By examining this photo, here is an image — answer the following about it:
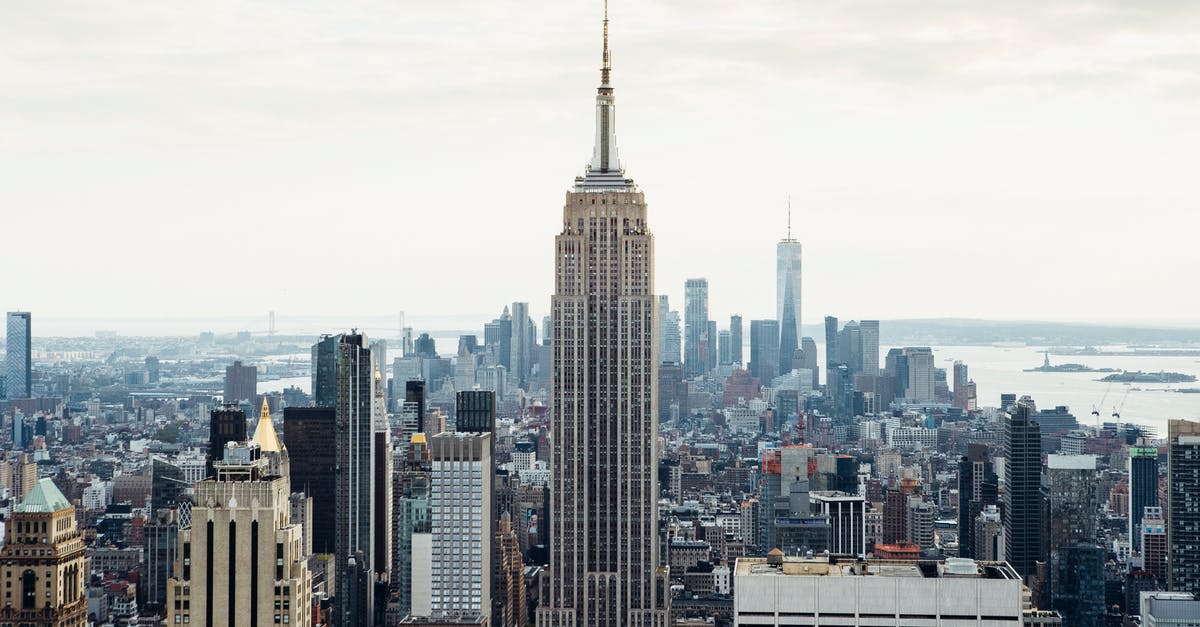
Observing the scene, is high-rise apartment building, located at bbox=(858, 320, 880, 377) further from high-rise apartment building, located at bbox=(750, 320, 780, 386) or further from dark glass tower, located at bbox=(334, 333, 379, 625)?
dark glass tower, located at bbox=(334, 333, 379, 625)

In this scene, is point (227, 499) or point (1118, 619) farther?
point (1118, 619)

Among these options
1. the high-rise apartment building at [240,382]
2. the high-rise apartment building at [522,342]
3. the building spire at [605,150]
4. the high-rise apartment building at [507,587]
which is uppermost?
the building spire at [605,150]

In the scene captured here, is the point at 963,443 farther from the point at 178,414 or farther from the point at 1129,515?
the point at 178,414

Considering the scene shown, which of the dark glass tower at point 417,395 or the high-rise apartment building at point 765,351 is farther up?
the high-rise apartment building at point 765,351

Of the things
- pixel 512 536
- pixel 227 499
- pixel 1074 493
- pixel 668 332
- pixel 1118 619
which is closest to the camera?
pixel 227 499

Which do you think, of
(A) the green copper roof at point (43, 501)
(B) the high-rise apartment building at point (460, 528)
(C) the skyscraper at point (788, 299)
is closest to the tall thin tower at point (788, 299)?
(C) the skyscraper at point (788, 299)

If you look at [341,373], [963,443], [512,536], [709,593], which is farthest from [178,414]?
[963,443]

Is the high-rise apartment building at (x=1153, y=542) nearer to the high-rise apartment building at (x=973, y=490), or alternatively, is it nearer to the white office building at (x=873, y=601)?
the high-rise apartment building at (x=973, y=490)
